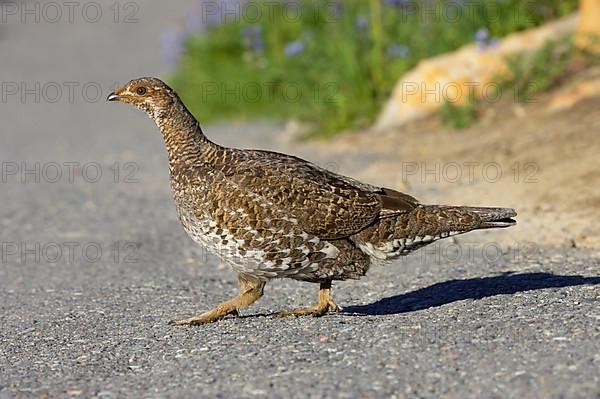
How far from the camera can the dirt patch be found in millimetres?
9836

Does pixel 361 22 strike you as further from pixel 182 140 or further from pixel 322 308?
pixel 322 308

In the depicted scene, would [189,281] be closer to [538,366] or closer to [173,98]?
[173,98]

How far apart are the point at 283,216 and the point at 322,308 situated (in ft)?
2.47

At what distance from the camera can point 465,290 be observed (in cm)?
774

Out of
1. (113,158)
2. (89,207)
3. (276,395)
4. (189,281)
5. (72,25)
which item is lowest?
(276,395)

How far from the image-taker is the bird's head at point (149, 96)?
7500 mm

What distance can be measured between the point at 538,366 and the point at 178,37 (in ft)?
50.5

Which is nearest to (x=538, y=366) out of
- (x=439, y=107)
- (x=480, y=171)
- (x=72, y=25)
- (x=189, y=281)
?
(x=189, y=281)

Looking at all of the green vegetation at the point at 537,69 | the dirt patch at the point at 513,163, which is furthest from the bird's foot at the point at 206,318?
the green vegetation at the point at 537,69

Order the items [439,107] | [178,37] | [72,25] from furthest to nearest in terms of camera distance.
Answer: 1. [72,25]
2. [178,37]
3. [439,107]

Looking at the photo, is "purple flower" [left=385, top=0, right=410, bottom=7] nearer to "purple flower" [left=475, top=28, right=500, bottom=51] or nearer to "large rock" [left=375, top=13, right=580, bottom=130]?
"large rock" [left=375, top=13, right=580, bottom=130]

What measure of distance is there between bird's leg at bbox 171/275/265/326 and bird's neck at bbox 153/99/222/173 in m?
0.83

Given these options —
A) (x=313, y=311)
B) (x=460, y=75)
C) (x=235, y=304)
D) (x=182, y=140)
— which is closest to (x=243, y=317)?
(x=235, y=304)

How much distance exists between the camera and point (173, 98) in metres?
7.52
